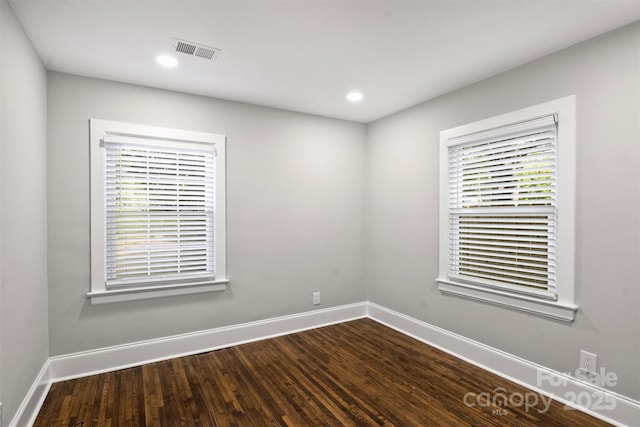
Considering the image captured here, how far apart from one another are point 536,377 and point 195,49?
3599 millimetres

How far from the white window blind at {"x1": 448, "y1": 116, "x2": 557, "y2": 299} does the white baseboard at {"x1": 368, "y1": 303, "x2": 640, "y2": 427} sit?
582 mm

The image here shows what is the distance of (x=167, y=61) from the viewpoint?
2.65m

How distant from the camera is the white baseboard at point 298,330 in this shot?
2234 millimetres

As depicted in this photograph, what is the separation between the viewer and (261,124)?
373cm

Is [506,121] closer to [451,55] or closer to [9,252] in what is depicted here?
[451,55]

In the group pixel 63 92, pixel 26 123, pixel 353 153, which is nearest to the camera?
pixel 26 123

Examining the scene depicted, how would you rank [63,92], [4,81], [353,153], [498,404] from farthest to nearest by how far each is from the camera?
[353,153] < [63,92] < [498,404] < [4,81]

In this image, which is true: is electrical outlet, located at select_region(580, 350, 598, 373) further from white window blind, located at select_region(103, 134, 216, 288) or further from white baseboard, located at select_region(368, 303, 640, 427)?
white window blind, located at select_region(103, 134, 216, 288)

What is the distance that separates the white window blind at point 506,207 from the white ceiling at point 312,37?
616mm

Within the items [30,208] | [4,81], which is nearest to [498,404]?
[30,208]

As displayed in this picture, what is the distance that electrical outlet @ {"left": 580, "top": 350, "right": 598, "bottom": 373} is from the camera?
231 centimetres

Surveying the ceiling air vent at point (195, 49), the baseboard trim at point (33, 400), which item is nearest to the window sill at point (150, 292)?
the baseboard trim at point (33, 400)

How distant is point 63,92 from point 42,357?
2.14 meters

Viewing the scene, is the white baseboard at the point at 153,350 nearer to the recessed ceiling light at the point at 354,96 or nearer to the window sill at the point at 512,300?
the window sill at the point at 512,300
